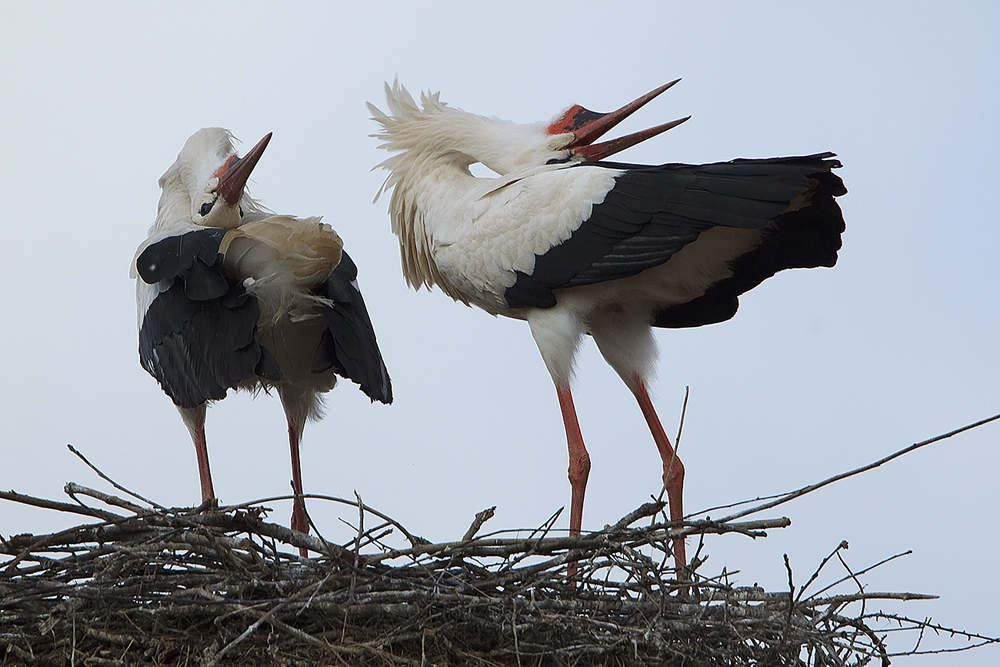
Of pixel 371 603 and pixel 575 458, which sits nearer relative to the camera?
pixel 371 603

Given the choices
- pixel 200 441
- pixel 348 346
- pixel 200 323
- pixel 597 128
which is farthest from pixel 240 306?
pixel 597 128

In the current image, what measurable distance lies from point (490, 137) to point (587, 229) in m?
1.00

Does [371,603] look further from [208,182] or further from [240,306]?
[208,182]

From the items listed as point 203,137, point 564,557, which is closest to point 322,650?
point 564,557

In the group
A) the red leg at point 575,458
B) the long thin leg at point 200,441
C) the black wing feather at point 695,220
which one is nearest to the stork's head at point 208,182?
the long thin leg at point 200,441

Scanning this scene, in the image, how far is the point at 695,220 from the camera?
4.98 metres

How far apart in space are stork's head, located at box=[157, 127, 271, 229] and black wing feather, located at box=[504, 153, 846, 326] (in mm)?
1327

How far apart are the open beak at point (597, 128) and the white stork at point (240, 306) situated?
1.14 m

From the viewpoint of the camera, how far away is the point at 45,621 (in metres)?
3.97

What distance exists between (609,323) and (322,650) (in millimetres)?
2319

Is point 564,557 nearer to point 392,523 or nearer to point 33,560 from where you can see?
point 392,523

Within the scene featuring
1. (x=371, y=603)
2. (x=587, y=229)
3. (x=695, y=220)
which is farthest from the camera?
(x=587, y=229)

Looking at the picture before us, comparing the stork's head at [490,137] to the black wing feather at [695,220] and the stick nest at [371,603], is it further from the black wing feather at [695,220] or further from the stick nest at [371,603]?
the stick nest at [371,603]

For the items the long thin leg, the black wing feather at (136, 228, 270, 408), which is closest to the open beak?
the black wing feather at (136, 228, 270, 408)
